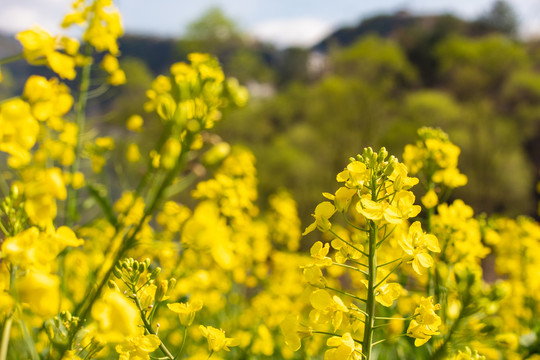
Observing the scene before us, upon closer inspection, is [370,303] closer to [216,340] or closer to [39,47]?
[216,340]

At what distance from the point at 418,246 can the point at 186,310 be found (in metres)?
0.51

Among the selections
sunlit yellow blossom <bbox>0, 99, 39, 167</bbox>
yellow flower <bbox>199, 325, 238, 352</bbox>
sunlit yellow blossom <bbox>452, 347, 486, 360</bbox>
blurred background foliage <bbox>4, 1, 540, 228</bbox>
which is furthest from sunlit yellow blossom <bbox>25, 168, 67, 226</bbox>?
blurred background foliage <bbox>4, 1, 540, 228</bbox>

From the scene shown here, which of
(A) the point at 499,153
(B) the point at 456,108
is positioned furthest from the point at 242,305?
(B) the point at 456,108

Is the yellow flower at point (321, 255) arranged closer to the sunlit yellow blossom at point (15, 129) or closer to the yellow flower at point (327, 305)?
the yellow flower at point (327, 305)

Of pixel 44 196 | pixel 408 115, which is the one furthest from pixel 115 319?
pixel 408 115

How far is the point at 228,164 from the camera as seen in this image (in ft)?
9.91

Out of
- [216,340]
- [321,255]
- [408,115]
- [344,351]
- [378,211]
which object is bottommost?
[408,115]

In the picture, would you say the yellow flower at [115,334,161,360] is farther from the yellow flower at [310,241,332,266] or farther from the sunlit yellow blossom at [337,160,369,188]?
the sunlit yellow blossom at [337,160,369,188]

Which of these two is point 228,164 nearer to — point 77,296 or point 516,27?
point 77,296

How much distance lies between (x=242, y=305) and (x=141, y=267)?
3007mm

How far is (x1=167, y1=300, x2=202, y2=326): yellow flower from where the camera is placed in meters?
0.93

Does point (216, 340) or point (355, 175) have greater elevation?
point (355, 175)

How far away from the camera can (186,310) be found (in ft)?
3.07

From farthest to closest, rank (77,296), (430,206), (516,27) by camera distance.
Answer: (516,27) → (77,296) → (430,206)
